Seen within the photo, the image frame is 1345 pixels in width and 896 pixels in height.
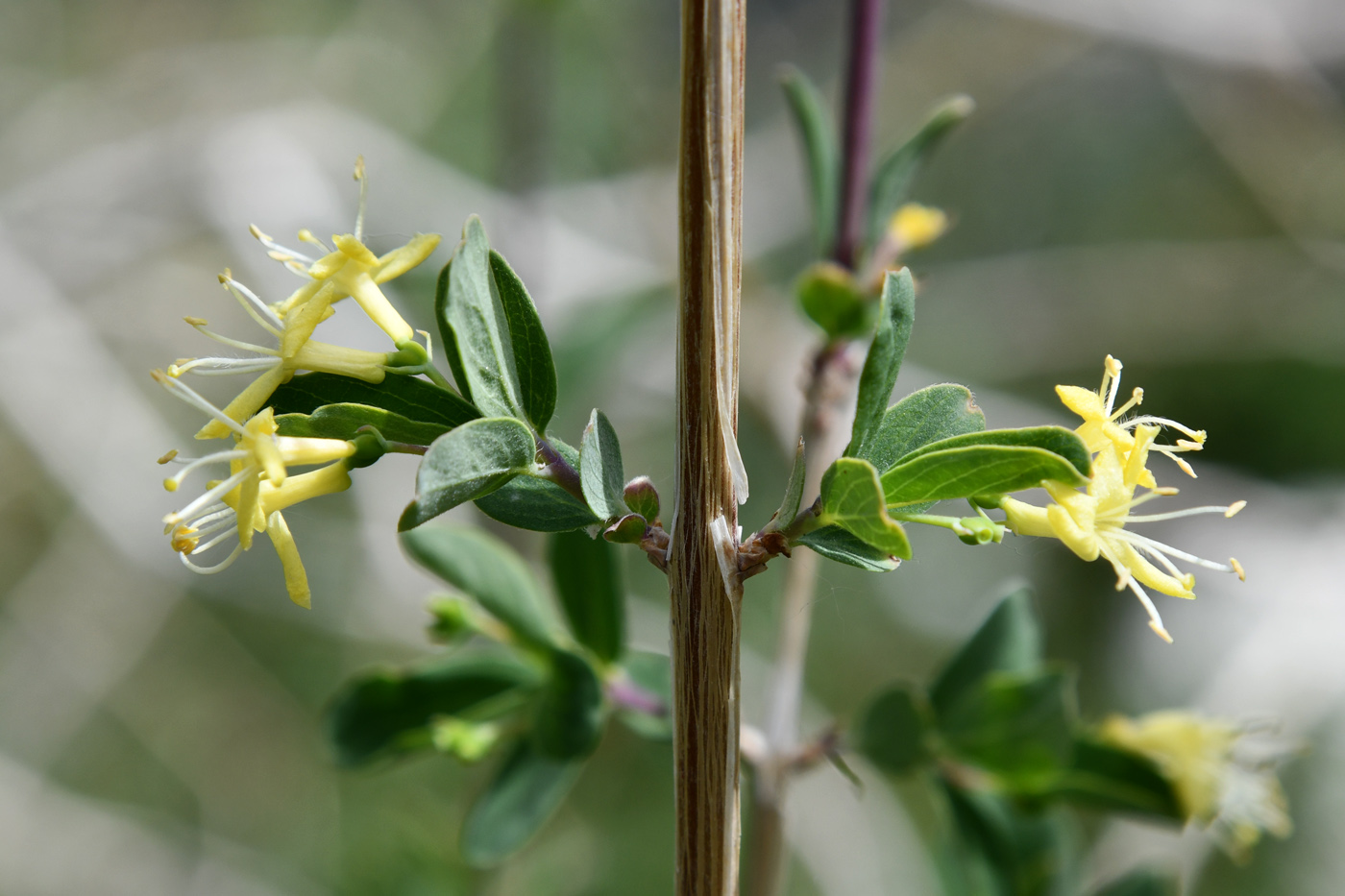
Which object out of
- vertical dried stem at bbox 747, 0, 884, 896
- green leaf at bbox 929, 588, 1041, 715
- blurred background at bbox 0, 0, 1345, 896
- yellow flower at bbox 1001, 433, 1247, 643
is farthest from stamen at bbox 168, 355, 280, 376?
blurred background at bbox 0, 0, 1345, 896

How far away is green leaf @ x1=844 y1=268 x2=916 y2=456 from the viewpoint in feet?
1.55

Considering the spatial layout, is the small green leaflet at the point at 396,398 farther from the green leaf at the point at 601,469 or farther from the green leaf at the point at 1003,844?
the green leaf at the point at 1003,844

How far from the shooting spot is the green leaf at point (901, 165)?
1011mm

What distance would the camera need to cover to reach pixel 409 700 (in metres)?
0.90

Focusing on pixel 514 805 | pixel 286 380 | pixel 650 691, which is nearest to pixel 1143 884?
pixel 650 691

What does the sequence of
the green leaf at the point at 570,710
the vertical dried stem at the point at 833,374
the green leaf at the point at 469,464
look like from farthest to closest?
the vertical dried stem at the point at 833,374, the green leaf at the point at 570,710, the green leaf at the point at 469,464

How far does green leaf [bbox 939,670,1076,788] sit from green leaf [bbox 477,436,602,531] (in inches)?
20.0

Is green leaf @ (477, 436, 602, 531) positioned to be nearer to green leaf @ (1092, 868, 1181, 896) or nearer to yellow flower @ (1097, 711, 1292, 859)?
yellow flower @ (1097, 711, 1292, 859)

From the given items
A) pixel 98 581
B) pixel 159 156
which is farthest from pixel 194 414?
pixel 159 156

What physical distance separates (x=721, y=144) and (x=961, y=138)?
3.95 m

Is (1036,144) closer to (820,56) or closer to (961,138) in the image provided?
(961,138)

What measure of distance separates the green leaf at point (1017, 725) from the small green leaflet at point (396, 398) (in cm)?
58

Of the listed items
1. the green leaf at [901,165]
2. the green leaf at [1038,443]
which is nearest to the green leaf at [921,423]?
the green leaf at [1038,443]

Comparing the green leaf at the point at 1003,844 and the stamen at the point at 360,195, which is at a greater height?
the stamen at the point at 360,195
